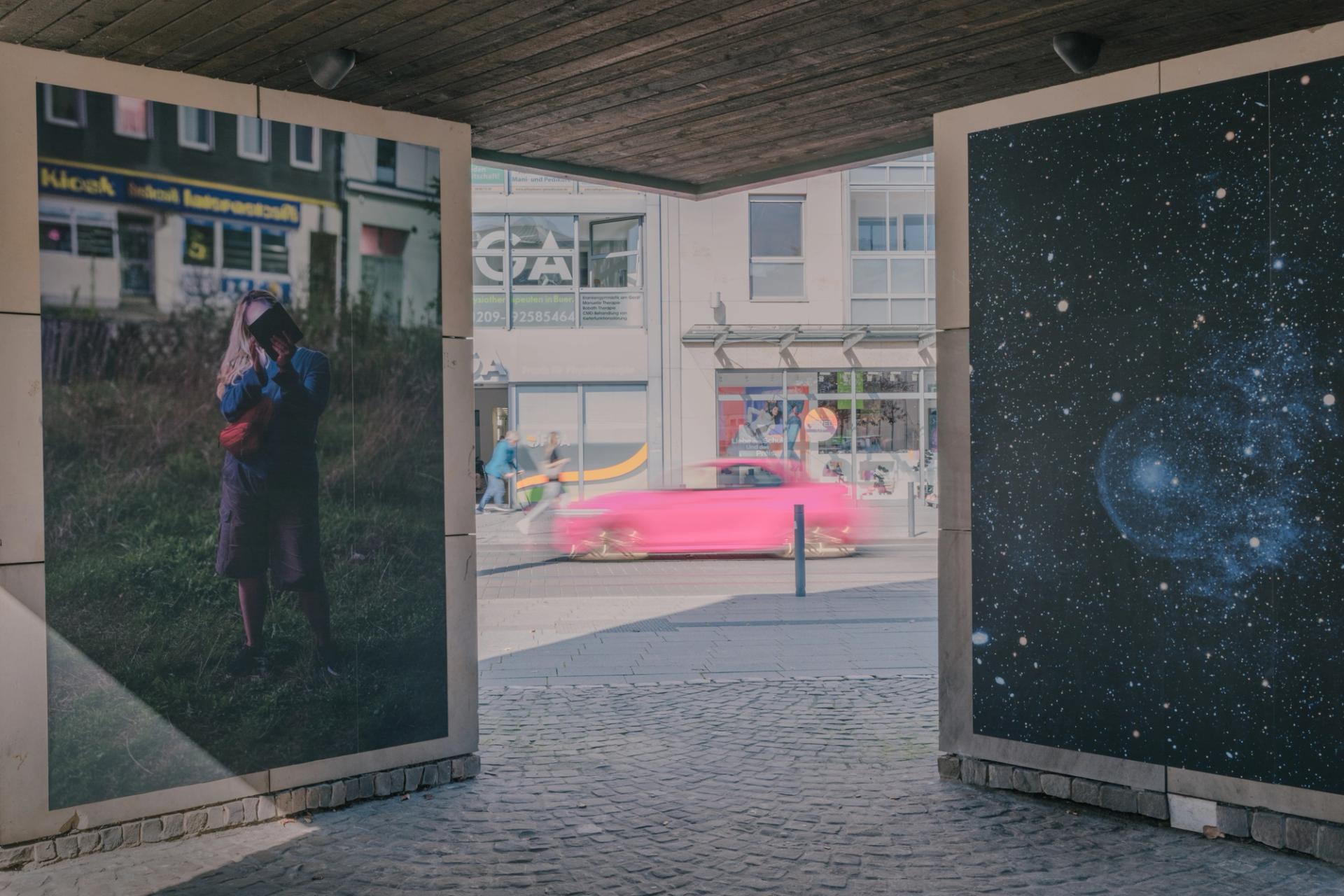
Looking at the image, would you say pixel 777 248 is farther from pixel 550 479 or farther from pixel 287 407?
pixel 287 407

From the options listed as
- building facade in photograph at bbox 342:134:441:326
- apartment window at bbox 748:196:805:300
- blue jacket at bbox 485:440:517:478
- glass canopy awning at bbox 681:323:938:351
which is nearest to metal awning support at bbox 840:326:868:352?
glass canopy awning at bbox 681:323:938:351

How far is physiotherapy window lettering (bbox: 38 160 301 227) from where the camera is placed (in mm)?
5266

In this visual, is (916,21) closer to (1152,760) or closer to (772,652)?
(1152,760)

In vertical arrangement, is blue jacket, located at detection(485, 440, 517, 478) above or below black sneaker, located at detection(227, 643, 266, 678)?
above

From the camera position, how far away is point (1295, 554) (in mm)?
5246

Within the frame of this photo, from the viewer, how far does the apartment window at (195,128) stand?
5652mm

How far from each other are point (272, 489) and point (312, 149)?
1771mm

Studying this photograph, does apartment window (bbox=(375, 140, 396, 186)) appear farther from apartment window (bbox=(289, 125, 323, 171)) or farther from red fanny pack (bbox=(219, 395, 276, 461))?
red fanny pack (bbox=(219, 395, 276, 461))

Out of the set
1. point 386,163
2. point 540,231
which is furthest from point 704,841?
point 540,231

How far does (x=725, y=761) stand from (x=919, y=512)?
20.1 m

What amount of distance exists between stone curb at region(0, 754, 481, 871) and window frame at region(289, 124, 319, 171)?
319 cm

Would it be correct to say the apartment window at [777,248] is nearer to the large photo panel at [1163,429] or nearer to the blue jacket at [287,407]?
the large photo panel at [1163,429]

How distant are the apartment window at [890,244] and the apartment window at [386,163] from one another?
22.8 metres

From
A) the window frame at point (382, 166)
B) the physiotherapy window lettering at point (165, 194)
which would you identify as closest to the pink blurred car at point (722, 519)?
the window frame at point (382, 166)
